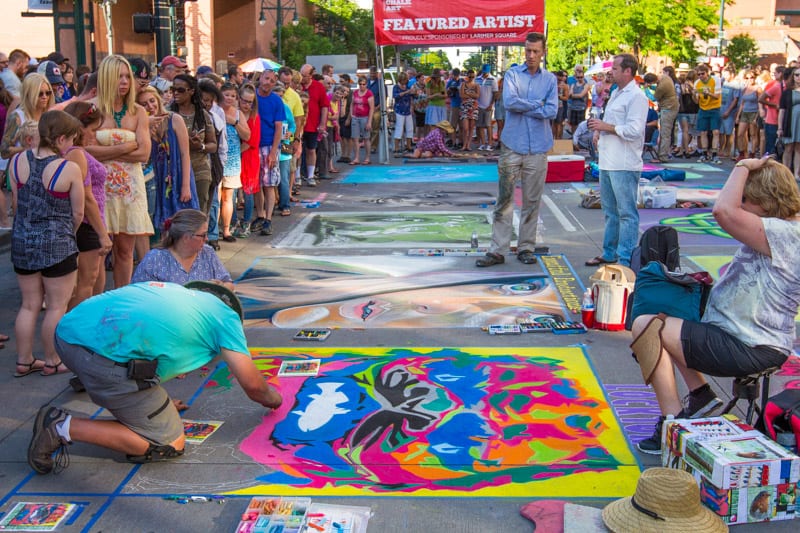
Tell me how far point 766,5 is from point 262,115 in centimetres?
8416

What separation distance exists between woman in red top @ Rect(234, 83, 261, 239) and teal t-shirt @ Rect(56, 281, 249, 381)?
5852 mm

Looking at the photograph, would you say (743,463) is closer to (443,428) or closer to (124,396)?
(443,428)

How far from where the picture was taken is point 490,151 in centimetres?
2005

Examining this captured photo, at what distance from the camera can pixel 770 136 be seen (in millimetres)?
15547

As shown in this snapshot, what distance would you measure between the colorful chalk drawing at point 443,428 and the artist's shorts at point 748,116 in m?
13.0

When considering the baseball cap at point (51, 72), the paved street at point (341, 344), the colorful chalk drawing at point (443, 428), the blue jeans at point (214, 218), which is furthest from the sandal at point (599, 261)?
the baseball cap at point (51, 72)

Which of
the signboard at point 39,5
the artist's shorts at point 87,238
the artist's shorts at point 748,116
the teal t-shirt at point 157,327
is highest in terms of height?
the signboard at point 39,5

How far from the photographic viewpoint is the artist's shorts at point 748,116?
17.2 m

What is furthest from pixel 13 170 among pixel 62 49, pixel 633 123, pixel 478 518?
pixel 62 49

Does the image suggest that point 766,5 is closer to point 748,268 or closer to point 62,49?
point 62,49

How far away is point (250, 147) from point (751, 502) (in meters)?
7.34

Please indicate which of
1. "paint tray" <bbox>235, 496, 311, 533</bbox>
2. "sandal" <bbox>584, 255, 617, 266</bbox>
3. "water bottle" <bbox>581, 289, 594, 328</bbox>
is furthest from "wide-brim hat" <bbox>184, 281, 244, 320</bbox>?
"sandal" <bbox>584, 255, 617, 266</bbox>

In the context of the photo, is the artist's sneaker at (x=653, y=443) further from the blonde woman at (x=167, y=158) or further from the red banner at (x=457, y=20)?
the red banner at (x=457, y=20)

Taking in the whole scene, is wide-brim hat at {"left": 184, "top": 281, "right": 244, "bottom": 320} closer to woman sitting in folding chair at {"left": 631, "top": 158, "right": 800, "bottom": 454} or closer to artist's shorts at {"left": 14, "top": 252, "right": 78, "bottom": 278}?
artist's shorts at {"left": 14, "top": 252, "right": 78, "bottom": 278}
